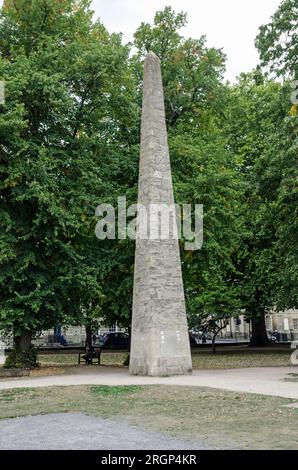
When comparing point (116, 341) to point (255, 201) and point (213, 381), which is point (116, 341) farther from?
point (213, 381)

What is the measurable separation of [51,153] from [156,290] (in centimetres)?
690

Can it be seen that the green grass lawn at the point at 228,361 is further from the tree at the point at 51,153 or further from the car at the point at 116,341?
the car at the point at 116,341

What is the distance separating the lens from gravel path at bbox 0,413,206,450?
7.09 meters

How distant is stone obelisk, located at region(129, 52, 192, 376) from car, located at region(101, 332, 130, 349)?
25.3 m

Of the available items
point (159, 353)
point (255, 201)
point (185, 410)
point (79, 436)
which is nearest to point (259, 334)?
point (255, 201)

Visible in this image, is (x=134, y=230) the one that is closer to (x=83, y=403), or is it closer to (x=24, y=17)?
(x=24, y=17)

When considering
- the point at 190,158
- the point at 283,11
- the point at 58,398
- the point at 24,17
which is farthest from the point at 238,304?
the point at 58,398

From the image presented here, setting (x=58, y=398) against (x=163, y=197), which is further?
(x=163, y=197)

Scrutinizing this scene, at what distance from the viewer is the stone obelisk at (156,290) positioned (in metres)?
18.0

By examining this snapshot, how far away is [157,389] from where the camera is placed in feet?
44.8

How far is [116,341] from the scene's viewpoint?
144ft

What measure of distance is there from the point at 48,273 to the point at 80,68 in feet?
26.1

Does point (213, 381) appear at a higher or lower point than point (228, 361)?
lower

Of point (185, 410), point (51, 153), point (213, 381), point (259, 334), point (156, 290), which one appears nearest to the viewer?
point (185, 410)
